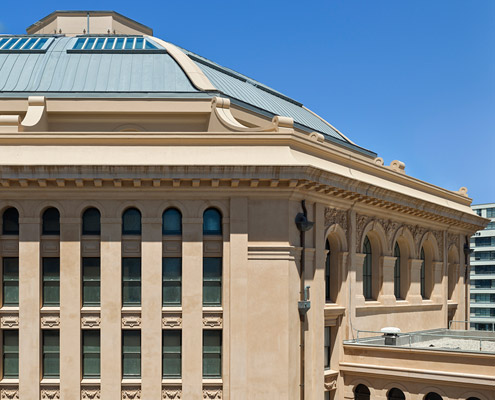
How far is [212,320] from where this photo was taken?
86.3ft

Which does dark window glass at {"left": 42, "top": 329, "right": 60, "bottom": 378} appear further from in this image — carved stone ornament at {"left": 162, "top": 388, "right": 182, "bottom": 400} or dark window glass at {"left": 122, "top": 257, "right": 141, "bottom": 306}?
carved stone ornament at {"left": 162, "top": 388, "right": 182, "bottom": 400}

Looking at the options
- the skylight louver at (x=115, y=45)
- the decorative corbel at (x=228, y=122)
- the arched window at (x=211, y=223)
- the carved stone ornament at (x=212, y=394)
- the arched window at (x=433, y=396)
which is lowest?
the arched window at (x=433, y=396)

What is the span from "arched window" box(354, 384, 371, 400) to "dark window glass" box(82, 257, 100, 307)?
40.3ft

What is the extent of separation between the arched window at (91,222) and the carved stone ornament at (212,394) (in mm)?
7412

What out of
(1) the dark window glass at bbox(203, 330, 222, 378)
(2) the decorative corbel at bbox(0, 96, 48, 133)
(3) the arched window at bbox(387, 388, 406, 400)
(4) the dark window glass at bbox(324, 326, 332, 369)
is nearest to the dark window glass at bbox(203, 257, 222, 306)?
(1) the dark window glass at bbox(203, 330, 222, 378)

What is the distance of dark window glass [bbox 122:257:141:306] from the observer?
26.3 m

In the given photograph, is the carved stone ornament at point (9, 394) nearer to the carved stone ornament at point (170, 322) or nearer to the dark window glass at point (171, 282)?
the carved stone ornament at point (170, 322)

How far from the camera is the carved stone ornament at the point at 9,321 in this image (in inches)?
1030

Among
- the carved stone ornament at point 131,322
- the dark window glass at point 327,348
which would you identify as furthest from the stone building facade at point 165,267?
the dark window glass at point 327,348

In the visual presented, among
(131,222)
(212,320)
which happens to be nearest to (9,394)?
(131,222)

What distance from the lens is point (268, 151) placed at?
88.2 ft

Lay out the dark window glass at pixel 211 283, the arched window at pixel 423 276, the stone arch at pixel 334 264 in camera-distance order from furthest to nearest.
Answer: the arched window at pixel 423 276 → the stone arch at pixel 334 264 → the dark window glass at pixel 211 283

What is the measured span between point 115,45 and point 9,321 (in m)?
18.6

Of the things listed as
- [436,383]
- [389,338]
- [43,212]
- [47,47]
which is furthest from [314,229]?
[47,47]
